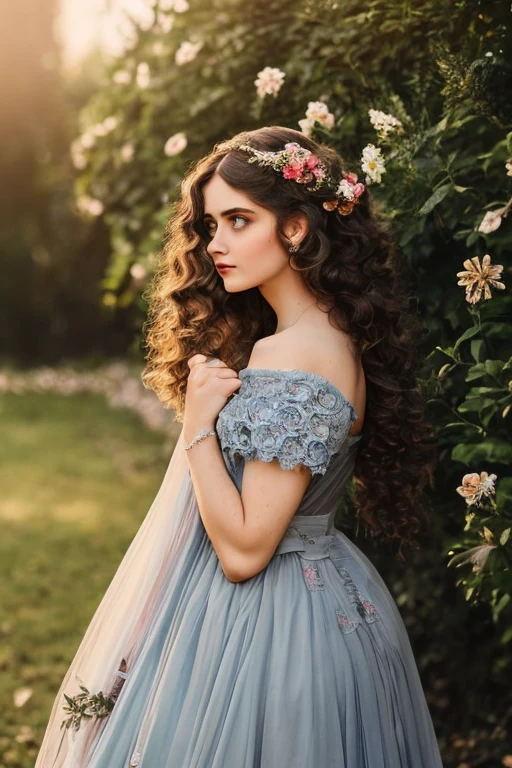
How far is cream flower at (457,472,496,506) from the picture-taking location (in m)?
2.14

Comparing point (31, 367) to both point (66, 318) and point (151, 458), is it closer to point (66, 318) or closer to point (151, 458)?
point (66, 318)

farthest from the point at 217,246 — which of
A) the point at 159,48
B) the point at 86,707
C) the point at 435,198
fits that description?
the point at 159,48

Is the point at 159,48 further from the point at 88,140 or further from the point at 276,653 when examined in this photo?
the point at 276,653

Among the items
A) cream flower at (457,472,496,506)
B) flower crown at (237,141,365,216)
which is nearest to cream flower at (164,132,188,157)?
flower crown at (237,141,365,216)

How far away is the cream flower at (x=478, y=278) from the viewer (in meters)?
2.13

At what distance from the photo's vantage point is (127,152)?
152 inches

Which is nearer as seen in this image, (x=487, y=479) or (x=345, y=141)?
(x=487, y=479)

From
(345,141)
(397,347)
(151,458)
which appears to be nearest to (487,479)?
(397,347)

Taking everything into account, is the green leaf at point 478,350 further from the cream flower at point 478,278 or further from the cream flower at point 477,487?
the cream flower at point 477,487

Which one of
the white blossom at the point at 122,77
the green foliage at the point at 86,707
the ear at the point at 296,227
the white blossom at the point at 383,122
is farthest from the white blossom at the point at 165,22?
the green foliage at the point at 86,707

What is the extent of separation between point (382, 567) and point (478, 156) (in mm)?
1586

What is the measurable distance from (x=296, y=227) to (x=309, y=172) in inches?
5.2

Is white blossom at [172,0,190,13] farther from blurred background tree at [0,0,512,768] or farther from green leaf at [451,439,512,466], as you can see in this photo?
green leaf at [451,439,512,466]

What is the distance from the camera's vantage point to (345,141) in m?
2.84
